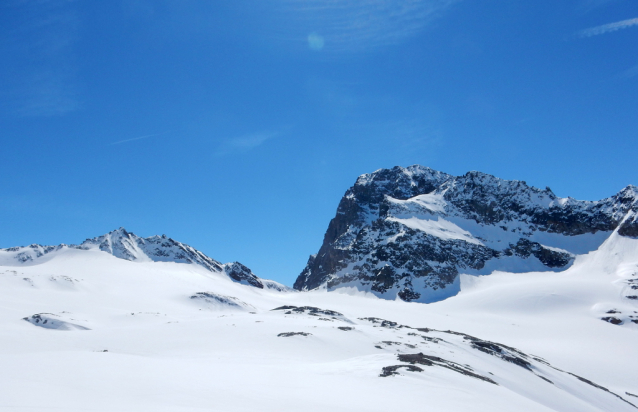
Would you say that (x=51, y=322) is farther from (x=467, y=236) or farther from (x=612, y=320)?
(x=467, y=236)

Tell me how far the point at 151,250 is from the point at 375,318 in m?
100

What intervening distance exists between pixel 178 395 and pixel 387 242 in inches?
4403

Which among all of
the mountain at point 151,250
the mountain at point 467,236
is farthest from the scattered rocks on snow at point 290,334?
the mountain at point 151,250

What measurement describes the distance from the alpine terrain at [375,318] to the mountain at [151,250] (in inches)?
25.7

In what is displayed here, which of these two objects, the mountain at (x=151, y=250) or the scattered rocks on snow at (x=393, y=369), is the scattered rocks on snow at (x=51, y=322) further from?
the mountain at (x=151, y=250)

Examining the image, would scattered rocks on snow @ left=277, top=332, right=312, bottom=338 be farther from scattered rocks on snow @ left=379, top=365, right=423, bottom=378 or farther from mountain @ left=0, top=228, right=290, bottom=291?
mountain @ left=0, top=228, right=290, bottom=291

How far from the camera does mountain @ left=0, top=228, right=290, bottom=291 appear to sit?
416ft

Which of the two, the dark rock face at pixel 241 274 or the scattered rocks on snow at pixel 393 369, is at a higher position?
the dark rock face at pixel 241 274

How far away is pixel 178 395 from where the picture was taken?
11.8 metres

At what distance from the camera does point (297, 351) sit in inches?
1062

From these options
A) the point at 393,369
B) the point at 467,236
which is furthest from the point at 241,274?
the point at 393,369

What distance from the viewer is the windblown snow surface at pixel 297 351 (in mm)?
12648

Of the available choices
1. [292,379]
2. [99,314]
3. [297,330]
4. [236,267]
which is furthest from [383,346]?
[236,267]

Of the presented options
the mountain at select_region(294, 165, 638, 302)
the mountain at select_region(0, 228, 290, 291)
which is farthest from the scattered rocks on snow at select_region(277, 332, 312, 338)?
the mountain at select_region(0, 228, 290, 291)
